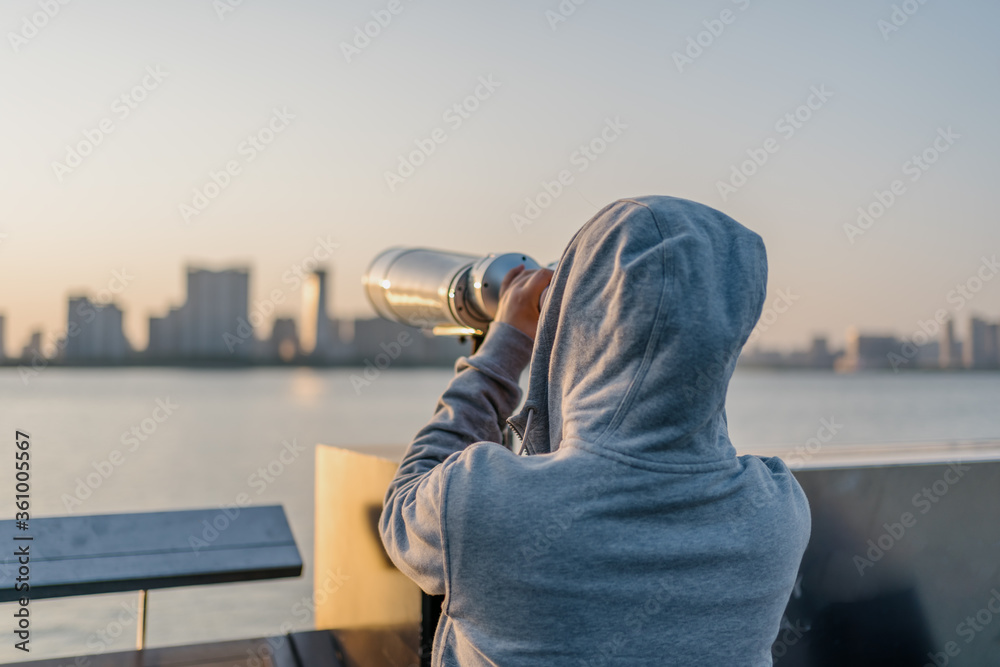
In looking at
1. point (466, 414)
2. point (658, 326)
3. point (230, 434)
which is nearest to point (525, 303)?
point (466, 414)

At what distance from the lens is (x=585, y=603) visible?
0.69 m

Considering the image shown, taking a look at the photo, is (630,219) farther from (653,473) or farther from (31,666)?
(31,666)

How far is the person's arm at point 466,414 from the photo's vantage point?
0.77 metres

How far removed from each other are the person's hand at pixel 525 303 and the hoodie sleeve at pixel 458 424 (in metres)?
0.01

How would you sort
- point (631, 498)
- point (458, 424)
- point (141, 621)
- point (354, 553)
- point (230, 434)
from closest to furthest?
point (631, 498)
point (458, 424)
point (141, 621)
point (354, 553)
point (230, 434)

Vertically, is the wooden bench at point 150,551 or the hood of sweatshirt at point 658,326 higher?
the hood of sweatshirt at point 658,326

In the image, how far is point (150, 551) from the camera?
117 cm

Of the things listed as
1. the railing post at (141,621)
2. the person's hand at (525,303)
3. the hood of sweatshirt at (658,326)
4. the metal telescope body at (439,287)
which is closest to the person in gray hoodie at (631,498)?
the hood of sweatshirt at (658,326)

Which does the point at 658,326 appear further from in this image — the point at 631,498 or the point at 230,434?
the point at 230,434

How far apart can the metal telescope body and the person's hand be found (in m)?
0.13

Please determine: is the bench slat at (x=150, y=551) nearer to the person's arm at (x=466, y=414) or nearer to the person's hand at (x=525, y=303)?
the person's arm at (x=466, y=414)

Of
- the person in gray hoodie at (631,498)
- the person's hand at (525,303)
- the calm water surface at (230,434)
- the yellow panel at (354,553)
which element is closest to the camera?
the person in gray hoodie at (631,498)

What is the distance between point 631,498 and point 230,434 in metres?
18.4

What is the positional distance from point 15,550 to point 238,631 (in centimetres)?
432
